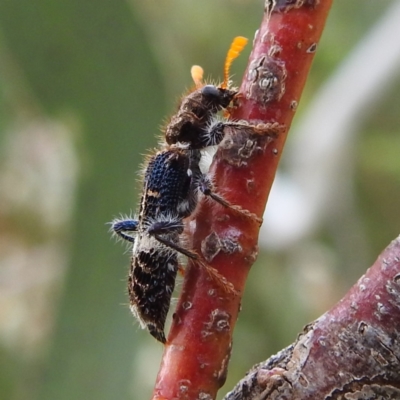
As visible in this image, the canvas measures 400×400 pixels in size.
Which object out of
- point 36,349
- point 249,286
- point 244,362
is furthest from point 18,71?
point 244,362

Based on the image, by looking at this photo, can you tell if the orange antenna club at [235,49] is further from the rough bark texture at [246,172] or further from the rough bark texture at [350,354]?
the rough bark texture at [350,354]

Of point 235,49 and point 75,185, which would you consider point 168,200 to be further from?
point 75,185

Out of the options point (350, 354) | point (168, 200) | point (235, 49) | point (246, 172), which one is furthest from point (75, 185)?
point (350, 354)

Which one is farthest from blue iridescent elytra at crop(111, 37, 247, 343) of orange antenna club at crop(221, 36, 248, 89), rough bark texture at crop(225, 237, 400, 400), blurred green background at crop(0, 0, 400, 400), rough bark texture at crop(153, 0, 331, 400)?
blurred green background at crop(0, 0, 400, 400)

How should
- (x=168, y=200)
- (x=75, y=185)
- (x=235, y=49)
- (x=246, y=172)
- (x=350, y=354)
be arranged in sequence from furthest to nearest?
(x=75, y=185) → (x=168, y=200) → (x=235, y=49) → (x=246, y=172) → (x=350, y=354)

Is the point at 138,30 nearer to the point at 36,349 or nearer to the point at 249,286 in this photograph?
the point at 36,349

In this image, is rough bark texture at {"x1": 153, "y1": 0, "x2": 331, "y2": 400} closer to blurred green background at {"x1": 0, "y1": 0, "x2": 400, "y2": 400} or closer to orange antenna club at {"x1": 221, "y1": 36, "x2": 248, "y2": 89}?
orange antenna club at {"x1": 221, "y1": 36, "x2": 248, "y2": 89}

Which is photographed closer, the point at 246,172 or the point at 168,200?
the point at 246,172
